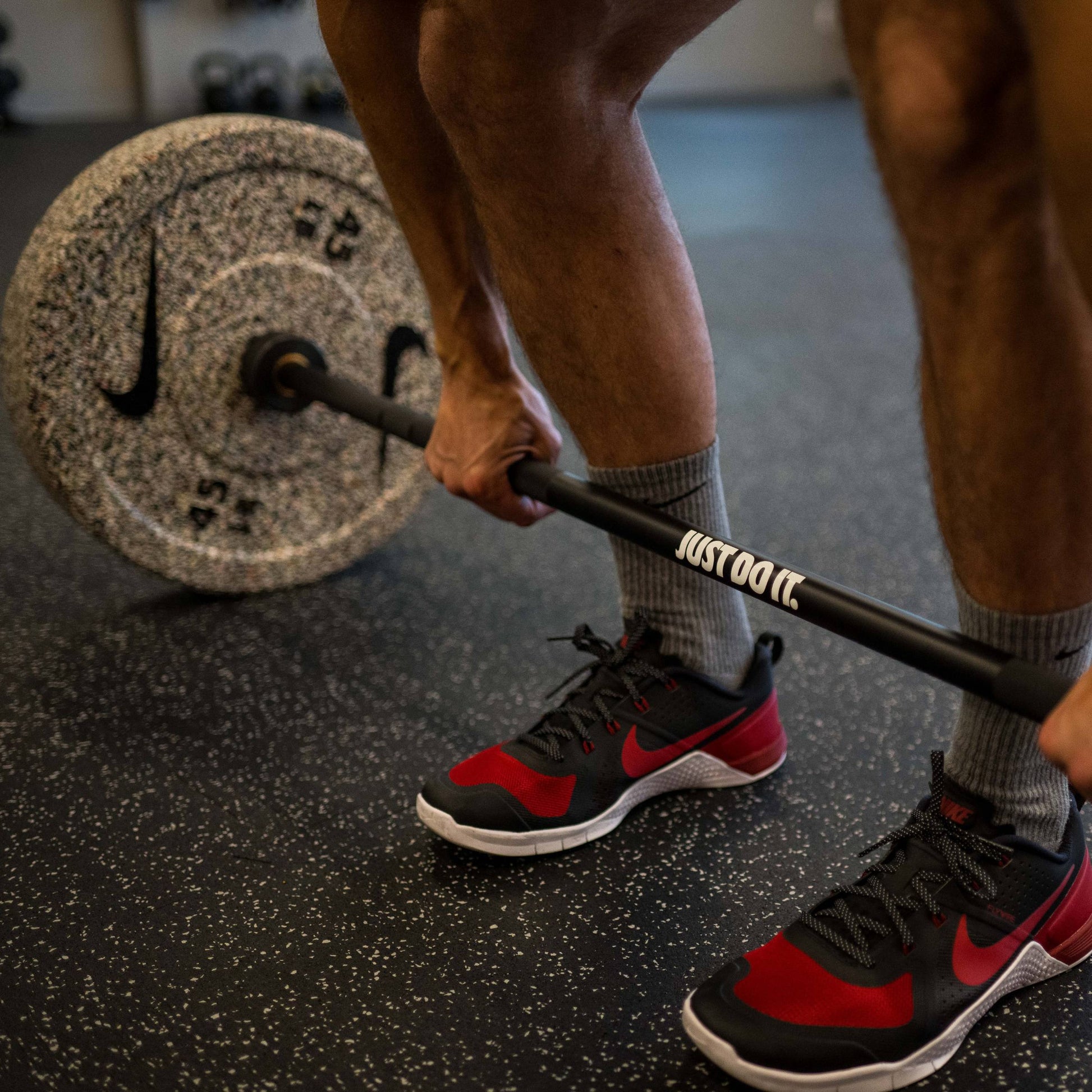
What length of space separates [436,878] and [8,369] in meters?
0.71

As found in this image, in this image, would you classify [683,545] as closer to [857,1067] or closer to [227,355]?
[857,1067]

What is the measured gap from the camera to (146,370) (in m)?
1.23

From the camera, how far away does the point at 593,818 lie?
0.92 m

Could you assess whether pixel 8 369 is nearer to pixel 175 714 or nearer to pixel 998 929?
pixel 175 714

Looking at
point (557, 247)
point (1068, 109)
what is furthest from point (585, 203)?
point (1068, 109)

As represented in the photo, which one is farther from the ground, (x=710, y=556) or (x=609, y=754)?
(x=710, y=556)

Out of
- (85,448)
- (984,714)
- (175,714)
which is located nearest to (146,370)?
(85,448)

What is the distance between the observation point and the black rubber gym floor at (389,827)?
73 cm
